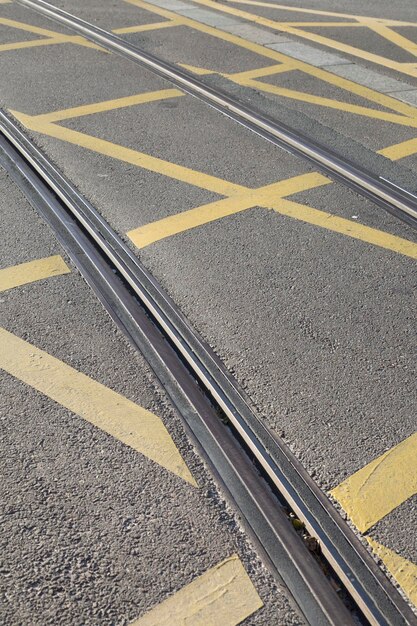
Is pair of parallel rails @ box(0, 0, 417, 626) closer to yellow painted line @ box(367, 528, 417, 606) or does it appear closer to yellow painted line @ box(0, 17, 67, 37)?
yellow painted line @ box(367, 528, 417, 606)

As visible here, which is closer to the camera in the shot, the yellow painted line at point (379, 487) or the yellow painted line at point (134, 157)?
the yellow painted line at point (379, 487)

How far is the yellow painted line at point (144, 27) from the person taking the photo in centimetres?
1156

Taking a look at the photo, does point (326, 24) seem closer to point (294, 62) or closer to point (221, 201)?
point (294, 62)

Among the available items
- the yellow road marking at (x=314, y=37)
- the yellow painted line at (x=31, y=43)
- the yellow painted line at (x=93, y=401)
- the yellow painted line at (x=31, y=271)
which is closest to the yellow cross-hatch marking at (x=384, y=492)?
the yellow painted line at (x=93, y=401)

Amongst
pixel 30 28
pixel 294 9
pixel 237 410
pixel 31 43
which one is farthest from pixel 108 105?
pixel 294 9

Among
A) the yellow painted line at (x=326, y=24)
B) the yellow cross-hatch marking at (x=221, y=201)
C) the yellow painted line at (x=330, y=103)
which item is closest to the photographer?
the yellow cross-hatch marking at (x=221, y=201)

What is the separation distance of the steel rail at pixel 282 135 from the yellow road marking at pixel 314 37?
262 centimetres

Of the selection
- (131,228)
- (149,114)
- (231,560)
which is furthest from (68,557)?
(149,114)

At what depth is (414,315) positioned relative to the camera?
197 inches

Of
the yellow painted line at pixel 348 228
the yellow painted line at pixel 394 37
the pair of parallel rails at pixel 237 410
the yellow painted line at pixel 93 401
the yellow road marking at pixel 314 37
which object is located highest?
the yellow painted line at pixel 394 37

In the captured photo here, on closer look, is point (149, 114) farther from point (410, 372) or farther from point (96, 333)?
point (410, 372)

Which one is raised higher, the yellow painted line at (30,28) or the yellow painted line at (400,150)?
the yellow painted line at (400,150)

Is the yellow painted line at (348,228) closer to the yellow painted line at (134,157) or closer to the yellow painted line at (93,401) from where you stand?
the yellow painted line at (134,157)

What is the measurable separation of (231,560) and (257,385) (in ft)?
4.00
